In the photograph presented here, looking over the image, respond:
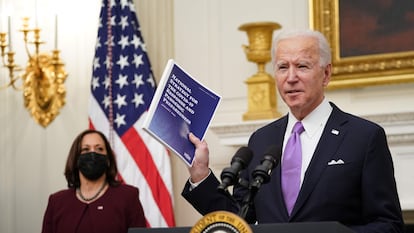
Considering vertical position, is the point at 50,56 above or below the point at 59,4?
below

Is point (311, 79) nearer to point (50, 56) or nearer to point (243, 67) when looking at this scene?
point (243, 67)

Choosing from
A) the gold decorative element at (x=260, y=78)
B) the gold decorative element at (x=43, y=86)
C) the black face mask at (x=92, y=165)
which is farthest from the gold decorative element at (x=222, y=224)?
the gold decorative element at (x=43, y=86)

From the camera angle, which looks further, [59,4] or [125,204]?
[59,4]

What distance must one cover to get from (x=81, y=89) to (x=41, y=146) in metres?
0.67

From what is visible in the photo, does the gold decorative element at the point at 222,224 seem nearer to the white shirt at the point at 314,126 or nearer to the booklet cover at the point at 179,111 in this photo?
the booklet cover at the point at 179,111

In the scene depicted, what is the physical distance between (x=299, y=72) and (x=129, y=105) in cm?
421

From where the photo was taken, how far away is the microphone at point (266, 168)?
92.4 inches

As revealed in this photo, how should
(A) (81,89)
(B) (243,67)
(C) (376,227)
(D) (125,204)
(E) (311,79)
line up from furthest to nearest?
(A) (81,89) → (B) (243,67) → (D) (125,204) → (E) (311,79) → (C) (376,227)

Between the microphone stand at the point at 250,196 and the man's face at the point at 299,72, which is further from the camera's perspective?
the man's face at the point at 299,72

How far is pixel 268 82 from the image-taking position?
20.8 feet

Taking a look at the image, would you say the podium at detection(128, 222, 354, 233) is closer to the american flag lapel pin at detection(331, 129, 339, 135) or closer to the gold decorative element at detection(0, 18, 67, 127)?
the american flag lapel pin at detection(331, 129, 339, 135)

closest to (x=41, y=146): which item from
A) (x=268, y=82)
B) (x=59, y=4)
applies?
(x=59, y=4)

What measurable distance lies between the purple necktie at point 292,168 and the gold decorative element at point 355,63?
3265mm

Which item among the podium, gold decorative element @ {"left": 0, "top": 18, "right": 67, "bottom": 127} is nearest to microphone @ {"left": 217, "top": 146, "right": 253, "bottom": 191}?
the podium
